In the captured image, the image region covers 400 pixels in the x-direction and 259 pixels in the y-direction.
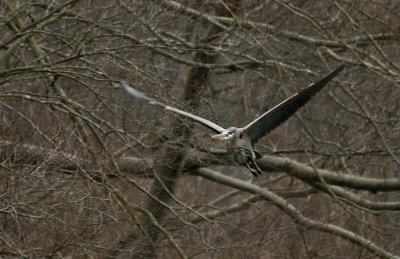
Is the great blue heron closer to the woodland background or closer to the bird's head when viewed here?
the bird's head

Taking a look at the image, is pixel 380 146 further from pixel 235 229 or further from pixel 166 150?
pixel 166 150

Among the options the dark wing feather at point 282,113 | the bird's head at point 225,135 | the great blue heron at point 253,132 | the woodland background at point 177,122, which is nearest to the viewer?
the woodland background at point 177,122

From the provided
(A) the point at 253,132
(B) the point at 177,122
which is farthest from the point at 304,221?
(B) the point at 177,122

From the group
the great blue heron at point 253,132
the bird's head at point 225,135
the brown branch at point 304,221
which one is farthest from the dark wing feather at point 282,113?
the brown branch at point 304,221

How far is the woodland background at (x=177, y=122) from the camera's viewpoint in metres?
7.97

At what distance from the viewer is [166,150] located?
30.4 feet

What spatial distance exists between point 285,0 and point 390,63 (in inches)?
55.9

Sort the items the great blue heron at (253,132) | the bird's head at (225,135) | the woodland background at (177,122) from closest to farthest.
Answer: the woodland background at (177,122), the great blue heron at (253,132), the bird's head at (225,135)

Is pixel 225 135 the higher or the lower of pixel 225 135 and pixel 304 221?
the higher

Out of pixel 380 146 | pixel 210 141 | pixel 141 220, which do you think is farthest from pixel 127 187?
pixel 380 146

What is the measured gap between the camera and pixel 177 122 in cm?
880

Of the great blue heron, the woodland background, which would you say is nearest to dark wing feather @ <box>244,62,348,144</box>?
the great blue heron

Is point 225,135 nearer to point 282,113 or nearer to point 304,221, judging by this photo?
point 282,113

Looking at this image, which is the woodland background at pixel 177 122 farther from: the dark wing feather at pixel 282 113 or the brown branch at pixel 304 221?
the dark wing feather at pixel 282 113
